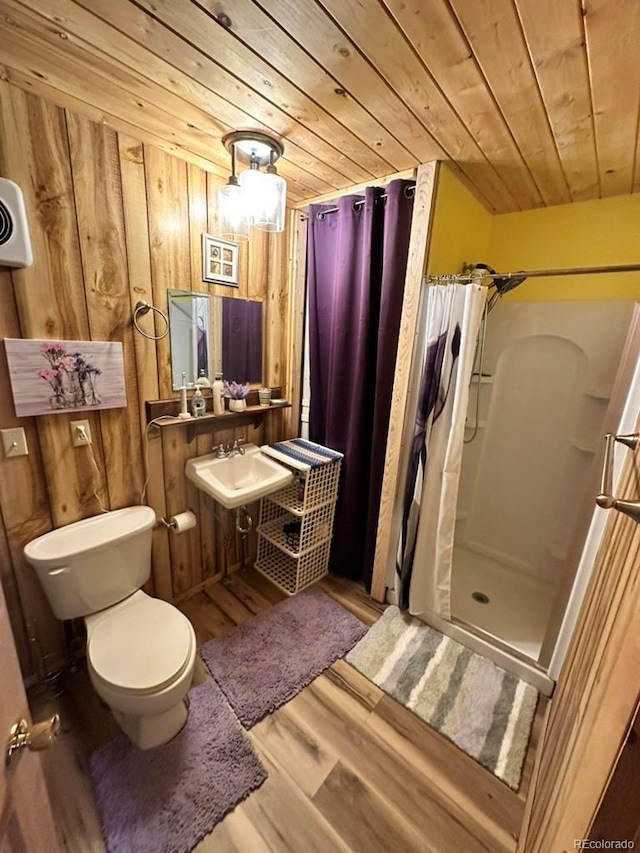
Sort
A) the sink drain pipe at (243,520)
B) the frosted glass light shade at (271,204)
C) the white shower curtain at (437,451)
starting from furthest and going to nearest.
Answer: the sink drain pipe at (243,520) → the white shower curtain at (437,451) → the frosted glass light shade at (271,204)

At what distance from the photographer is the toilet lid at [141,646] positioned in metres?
1.22

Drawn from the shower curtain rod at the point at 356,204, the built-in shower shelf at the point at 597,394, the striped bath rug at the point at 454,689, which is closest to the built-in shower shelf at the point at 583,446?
the built-in shower shelf at the point at 597,394

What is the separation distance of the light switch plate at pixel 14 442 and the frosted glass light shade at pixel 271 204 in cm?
136

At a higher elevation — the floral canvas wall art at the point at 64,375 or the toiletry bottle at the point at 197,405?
the floral canvas wall art at the point at 64,375

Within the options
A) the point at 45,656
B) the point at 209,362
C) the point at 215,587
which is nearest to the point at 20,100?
the point at 209,362

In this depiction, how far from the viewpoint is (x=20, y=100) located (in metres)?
1.18

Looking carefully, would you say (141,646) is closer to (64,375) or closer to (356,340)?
(64,375)

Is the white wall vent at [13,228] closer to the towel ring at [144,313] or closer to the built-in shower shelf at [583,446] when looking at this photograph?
the towel ring at [144,313]

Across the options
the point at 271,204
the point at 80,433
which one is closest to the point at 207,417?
the point at 80,433

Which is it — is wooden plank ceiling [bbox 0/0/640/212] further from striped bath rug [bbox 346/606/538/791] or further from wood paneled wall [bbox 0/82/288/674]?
striped bath rug [bbox 346/606/538/791]

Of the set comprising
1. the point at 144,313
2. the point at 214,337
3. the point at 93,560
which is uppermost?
the point at 144,313

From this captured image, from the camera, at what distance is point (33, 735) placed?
620mm

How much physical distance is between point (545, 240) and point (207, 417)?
7.46 feet

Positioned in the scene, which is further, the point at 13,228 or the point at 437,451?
the point at 437,451
